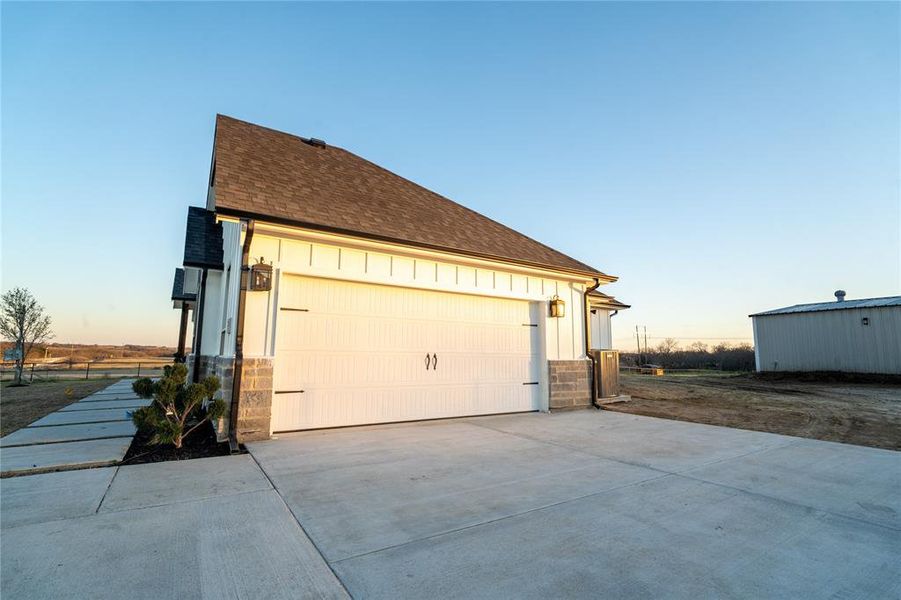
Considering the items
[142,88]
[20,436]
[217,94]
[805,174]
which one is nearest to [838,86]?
[805,174]

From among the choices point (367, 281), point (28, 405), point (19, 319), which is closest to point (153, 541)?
point (367, 281)

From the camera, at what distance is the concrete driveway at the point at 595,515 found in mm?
1904

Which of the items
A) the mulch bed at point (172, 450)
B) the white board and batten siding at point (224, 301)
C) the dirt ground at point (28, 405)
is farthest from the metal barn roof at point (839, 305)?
the dirt ground at point (28, 405)

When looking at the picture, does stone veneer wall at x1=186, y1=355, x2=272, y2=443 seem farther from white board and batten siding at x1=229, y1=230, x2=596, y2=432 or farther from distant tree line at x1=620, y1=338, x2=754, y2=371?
distant tree line at x1=620, y1=338, x2=754, y2=371

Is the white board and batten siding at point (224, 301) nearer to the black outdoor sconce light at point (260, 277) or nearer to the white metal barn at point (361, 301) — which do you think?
the white metal barn at point (361, 301)

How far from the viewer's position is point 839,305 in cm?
1803

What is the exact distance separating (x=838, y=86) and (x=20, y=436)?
1592cm

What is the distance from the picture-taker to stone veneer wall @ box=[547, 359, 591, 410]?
25.3ft

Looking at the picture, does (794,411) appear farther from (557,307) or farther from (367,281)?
(367,281)

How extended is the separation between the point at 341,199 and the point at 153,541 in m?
5.46

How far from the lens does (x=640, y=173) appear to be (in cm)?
1067

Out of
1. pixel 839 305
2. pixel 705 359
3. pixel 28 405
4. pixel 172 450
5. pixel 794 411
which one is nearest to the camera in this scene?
pixel 172 450

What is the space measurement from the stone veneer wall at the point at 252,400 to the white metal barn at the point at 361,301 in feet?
0.04

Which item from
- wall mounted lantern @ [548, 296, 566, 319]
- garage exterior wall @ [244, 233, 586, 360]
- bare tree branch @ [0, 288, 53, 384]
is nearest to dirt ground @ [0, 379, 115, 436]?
garage exterior wall @ [244, 233, 586, 360]
